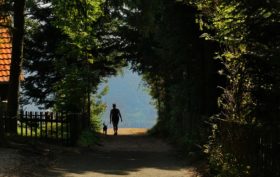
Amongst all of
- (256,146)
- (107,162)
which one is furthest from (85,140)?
(256,146)

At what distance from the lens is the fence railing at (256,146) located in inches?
332

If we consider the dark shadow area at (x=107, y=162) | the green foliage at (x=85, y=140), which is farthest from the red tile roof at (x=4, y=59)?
the dark shadow area at (x=107, y=162)

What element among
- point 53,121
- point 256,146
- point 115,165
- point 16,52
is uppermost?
point 16,52

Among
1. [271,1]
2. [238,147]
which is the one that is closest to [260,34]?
[271,1]

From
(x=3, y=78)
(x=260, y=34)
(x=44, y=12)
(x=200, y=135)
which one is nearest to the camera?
(x=260, y=34)

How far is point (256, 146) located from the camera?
908 centimetres

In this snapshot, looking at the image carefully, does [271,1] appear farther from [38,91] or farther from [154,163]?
[38,91]

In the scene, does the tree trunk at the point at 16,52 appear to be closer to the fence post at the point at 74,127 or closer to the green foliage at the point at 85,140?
the fence post at the point at 74,127

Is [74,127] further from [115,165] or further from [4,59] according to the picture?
[4,59]

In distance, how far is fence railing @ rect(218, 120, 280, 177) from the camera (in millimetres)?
8430

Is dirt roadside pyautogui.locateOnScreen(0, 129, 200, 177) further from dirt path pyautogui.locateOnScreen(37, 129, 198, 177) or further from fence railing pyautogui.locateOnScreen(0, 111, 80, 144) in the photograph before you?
fence railing pyautogui.locateOnScreen(0, 111, 80, 144)

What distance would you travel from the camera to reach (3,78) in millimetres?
24094

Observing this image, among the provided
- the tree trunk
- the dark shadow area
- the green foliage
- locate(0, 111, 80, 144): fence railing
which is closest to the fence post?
locate(0, 111, 80, 144): fence railing

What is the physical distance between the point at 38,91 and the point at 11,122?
15.0 metres
